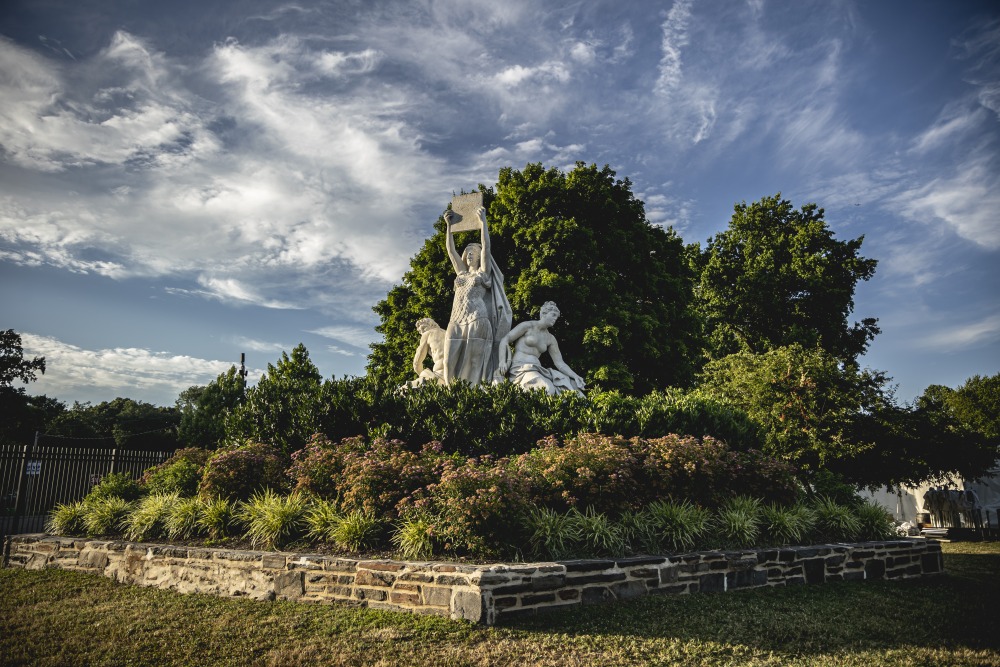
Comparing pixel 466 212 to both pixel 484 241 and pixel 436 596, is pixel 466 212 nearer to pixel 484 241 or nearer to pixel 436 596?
pixel 484 241

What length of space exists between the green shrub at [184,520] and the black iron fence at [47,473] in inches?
209

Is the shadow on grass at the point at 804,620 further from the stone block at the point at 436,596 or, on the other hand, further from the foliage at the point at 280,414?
the foliage at the point at 280,414

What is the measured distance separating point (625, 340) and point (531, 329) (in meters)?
7.17

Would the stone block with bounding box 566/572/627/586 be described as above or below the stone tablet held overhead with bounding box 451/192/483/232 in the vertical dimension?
below

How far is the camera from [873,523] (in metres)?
8.47

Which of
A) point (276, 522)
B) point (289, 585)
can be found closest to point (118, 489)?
point (276, 522)

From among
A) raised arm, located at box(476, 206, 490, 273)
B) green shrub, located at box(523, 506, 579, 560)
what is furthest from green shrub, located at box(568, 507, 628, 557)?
raised arm, located at box(476, 206, 490, 273)

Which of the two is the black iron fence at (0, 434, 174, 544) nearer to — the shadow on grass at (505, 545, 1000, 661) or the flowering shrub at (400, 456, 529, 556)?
the flowering shrub at (400, 456, 529, 556)

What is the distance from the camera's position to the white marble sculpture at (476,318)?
10398 mm

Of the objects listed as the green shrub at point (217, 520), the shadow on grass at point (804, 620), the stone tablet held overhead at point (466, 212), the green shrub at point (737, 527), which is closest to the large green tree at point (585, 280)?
the stone tablet held overhead at point (466, 212)

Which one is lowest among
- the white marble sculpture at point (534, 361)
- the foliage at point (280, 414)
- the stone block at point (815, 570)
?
the stone block at point (815, 570)

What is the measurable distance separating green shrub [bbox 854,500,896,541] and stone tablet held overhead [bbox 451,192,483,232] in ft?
25.3

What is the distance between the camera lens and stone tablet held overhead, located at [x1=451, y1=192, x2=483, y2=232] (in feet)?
35.8

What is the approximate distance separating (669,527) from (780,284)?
20.9m
